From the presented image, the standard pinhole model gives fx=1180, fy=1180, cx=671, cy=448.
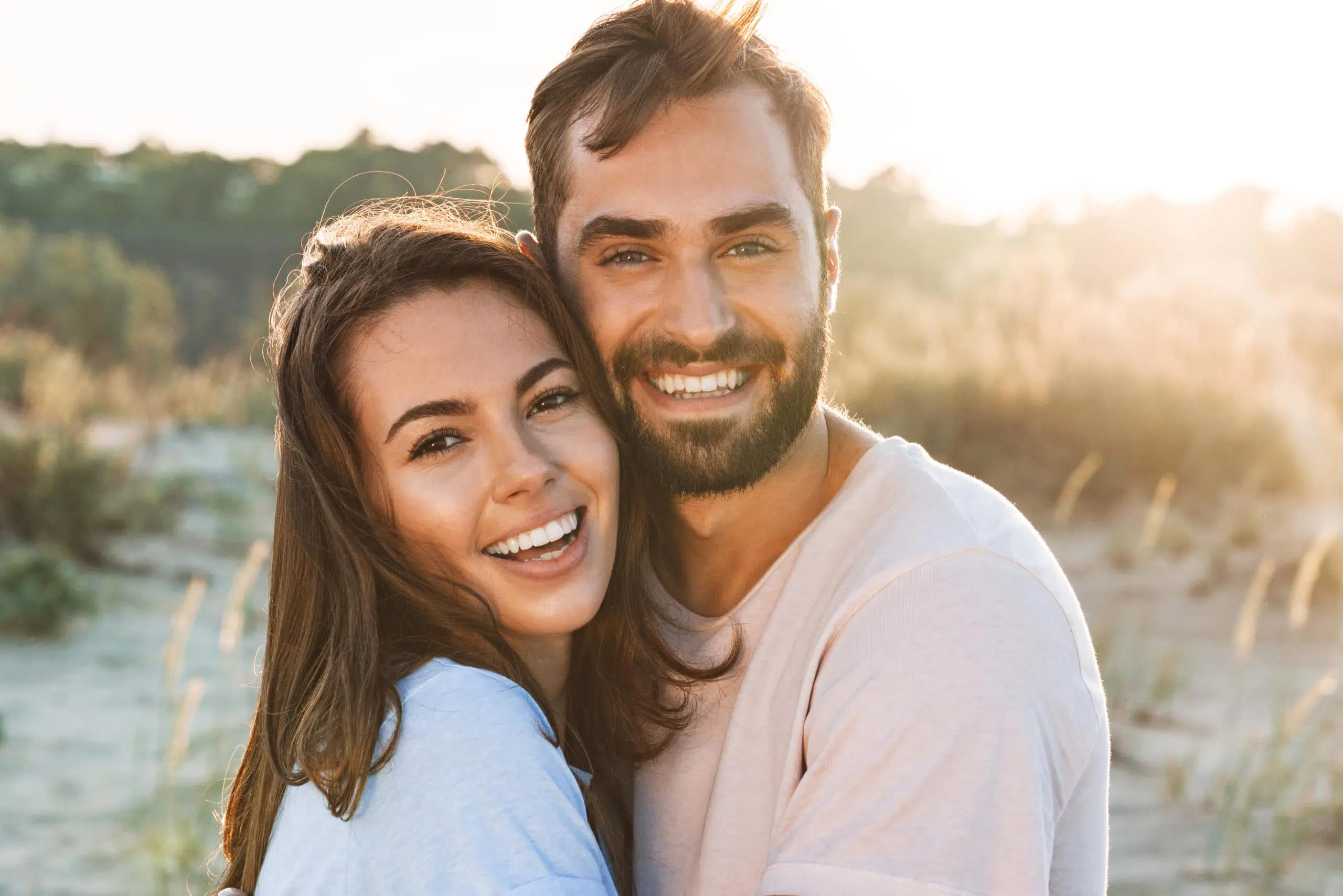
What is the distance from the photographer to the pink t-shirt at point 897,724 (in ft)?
6.18

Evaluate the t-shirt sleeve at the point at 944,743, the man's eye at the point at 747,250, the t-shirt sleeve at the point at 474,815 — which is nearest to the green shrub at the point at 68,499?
the man's eye at the point at 747,250

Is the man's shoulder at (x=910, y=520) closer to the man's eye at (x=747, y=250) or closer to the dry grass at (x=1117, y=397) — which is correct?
the man's eye at (x=747, y=250)

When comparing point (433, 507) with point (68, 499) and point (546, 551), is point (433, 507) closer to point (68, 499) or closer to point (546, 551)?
point (546, 551)

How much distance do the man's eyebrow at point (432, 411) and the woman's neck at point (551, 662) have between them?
532 millimetres

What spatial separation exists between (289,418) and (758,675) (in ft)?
3.65

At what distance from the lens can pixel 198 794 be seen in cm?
521

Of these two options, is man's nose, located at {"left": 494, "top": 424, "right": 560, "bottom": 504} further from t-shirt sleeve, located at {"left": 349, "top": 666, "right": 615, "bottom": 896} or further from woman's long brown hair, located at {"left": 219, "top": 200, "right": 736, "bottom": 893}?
t-shirt sleeve, located at {"left": 349, "top": 666, "right": 615, "bottom": 896}

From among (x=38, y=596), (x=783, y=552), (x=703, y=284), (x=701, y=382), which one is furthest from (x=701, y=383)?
(x=38, y=596)

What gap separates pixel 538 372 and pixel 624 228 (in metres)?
0.46

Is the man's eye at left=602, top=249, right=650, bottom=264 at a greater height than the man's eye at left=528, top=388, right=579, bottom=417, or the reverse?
the man's eye at left=602, top=249, right=650, bottom=264

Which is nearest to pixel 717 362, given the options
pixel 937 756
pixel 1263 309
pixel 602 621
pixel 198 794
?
pixel 602 621

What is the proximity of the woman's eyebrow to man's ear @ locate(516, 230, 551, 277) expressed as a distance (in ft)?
1.37

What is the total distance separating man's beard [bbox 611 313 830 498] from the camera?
280 centimetres


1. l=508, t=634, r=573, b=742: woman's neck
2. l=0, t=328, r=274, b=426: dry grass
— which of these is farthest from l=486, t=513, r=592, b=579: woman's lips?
l=0, t=328, r=274, b=426: dry grass
